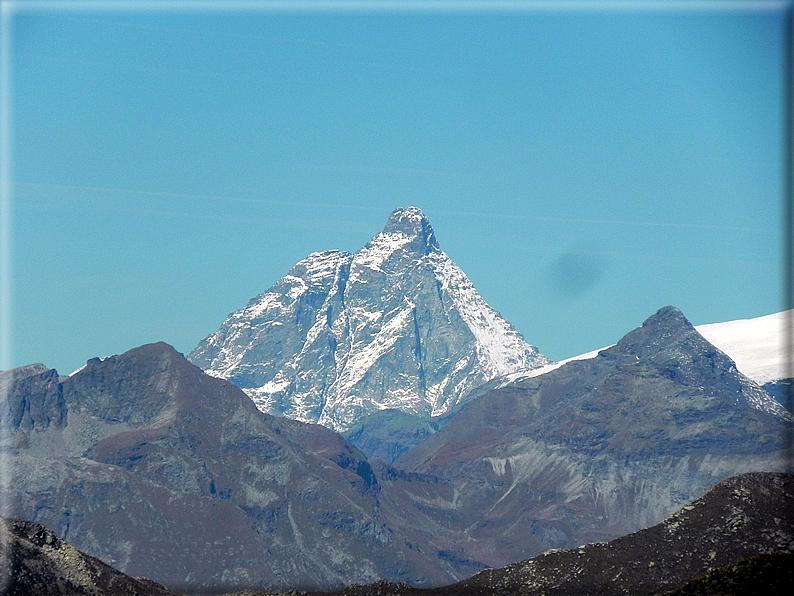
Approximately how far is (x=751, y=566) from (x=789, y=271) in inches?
1235

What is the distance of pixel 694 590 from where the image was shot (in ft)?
549

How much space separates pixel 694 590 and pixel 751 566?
6.49 metres

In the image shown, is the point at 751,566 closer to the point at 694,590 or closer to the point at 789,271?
the point at 694,590

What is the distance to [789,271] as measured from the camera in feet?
548

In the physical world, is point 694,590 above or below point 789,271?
below

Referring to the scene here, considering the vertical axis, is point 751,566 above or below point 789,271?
below

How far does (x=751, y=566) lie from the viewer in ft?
547

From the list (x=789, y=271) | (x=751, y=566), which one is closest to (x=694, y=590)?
(x=751, y=566)

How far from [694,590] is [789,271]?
35152 mm
